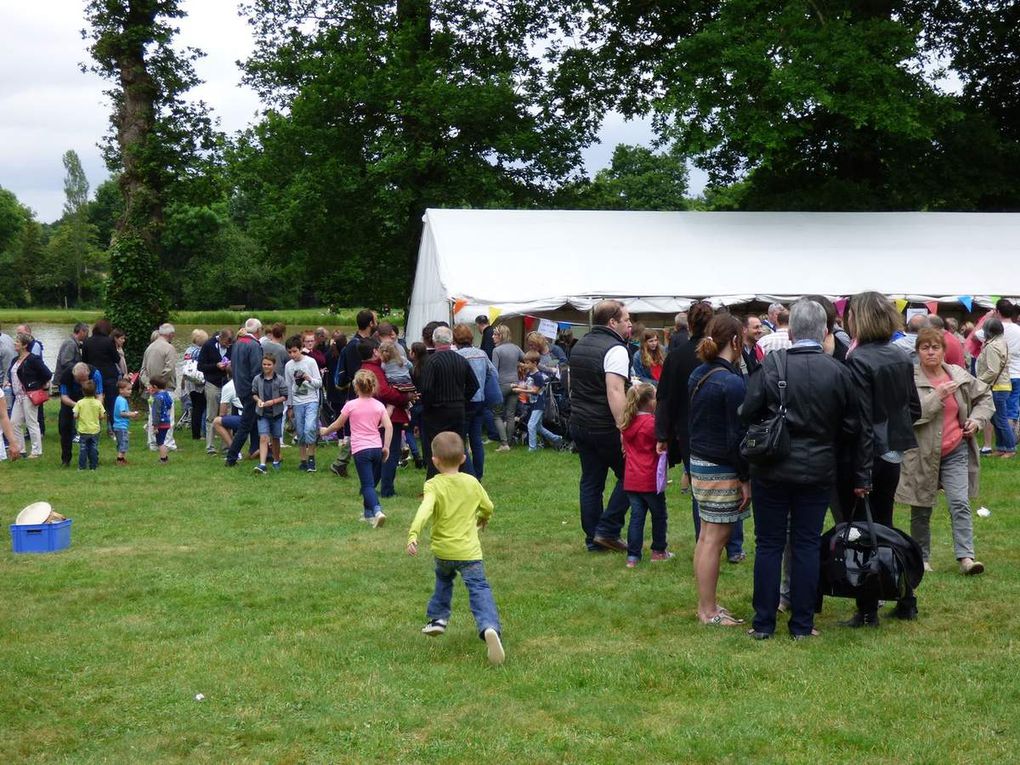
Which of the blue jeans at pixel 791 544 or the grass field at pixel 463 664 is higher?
the blue jeans at pixel 791 544

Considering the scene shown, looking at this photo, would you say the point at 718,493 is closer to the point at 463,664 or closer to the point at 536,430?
the point at 463,664

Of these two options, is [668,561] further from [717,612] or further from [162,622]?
[162,622]

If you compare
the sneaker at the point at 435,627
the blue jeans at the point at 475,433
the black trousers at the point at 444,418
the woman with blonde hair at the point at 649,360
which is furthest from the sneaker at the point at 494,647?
the woman with blonde hair at the point at 649,360

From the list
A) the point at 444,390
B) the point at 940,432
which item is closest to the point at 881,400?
the point at 940,432

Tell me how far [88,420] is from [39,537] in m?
5.05

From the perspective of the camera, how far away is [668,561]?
330 inches

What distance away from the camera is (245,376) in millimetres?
14422

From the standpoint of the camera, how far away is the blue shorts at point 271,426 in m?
13.8

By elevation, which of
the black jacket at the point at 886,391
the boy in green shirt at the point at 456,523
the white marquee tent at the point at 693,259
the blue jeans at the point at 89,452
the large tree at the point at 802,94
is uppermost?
the large tree at the point at 802,94

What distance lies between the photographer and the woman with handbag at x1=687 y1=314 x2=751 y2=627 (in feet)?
21.1

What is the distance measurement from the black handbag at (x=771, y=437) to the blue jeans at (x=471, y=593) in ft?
5.18

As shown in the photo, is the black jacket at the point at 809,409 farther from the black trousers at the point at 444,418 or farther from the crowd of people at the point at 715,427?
the black trousers at the point at 444,418

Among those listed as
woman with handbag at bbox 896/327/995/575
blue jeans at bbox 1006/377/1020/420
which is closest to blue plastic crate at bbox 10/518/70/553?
woman with handbag at bbox 896/327/995/575

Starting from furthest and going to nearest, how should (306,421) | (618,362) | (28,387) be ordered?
(28,387) → (306,421) → (618,362)
